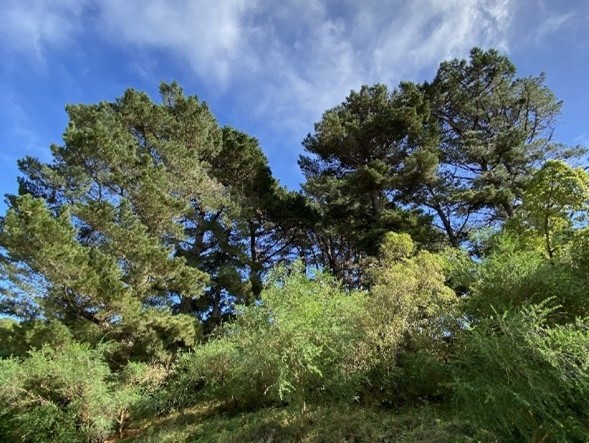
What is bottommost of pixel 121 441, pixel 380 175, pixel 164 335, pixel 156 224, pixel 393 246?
pixel 121 441

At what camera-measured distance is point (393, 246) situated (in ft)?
43.1

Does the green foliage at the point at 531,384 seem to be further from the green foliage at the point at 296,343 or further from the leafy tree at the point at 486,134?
the leafy tree at the point at 486,134

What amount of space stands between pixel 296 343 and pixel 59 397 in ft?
22.7

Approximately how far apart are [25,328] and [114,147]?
6.95 meters

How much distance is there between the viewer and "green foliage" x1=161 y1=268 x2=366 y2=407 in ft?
30.3

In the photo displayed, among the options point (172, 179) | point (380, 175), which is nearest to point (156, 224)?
point (172, 179)

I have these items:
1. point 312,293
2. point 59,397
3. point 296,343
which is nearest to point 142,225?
point 59,397

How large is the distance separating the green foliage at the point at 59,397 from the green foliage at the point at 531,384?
9.14m

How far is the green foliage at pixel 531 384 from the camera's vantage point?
5340 mm

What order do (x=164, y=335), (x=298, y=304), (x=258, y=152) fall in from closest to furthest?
1. (x=298, y=304)
2. (x=164, y=335)
3. (x=258, y=152)

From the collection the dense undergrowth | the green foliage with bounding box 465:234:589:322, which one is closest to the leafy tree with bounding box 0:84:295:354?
the dense undergrowth

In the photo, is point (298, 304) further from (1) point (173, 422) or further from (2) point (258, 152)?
(2) point (258, 152)

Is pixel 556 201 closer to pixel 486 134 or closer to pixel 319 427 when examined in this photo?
pixel 319 427

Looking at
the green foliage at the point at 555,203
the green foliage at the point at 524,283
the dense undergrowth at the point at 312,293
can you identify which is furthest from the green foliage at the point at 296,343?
the green foliage at the point at 555,203
